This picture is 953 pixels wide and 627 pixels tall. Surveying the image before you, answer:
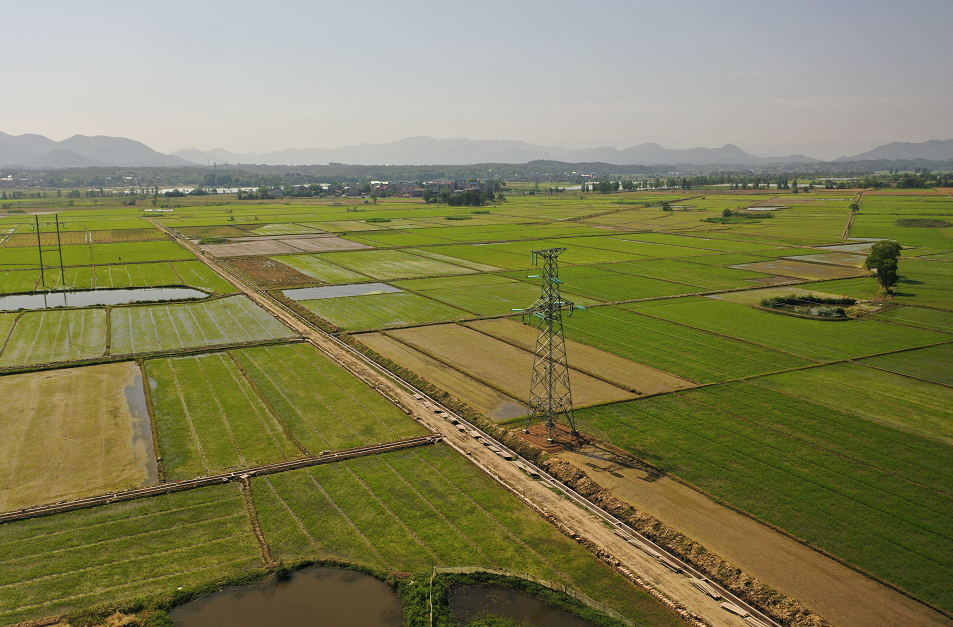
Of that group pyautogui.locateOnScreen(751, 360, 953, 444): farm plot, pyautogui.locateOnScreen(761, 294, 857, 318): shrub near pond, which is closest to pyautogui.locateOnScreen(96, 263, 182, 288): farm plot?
pyautogui.locateOnScreen(751, 360, 953, 444): farm plot

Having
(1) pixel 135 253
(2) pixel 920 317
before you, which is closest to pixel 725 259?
(2) pixel 920 317

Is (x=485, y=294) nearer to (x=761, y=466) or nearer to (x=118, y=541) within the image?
(x=761, y=466)

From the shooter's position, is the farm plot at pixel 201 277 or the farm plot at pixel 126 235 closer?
the farm plot at pixel 201 277

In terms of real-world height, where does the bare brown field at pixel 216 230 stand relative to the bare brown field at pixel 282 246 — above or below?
above

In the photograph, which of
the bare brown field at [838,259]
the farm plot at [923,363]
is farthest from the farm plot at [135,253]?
the bare brown field at [838,259]

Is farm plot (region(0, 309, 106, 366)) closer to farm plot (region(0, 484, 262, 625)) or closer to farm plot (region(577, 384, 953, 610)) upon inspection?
farm plot (region(0, 484, 262, 625))

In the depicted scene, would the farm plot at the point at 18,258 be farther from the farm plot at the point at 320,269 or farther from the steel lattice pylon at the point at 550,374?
the steel lattice pylon at the point at 550,374

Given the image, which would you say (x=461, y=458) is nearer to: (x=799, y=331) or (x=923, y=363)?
(x=799, y=331)
